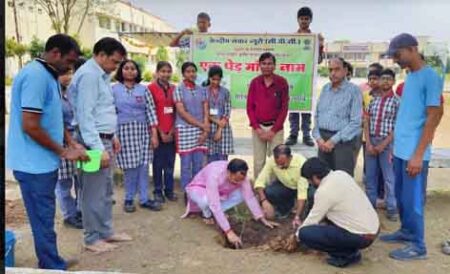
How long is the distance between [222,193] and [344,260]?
54.9 inches

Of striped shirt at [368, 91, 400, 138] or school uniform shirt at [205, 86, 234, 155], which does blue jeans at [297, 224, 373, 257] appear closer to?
striped shirt at [368, 91, 400, 138]

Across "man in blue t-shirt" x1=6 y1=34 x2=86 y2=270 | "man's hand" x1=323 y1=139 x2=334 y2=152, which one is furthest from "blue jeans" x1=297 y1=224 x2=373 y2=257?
"man in blue t-shirt" x1=6 y1=34 x2=86 y2=270

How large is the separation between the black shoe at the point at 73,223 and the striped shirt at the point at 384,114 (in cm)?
308

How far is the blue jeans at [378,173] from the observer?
532 centimetres

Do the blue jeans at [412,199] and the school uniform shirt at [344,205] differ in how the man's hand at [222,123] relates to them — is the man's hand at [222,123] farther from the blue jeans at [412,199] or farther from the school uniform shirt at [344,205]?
the blue jeans at [412,199]

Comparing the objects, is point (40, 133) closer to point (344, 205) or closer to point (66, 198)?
point (66, 198)

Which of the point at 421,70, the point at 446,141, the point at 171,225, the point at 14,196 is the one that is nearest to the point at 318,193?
the point at 421,70

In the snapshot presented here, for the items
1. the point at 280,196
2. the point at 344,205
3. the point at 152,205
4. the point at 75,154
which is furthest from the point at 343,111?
the point at 75,154

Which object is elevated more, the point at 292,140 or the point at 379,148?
the point at 379,148

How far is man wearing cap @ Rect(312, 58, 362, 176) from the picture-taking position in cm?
509

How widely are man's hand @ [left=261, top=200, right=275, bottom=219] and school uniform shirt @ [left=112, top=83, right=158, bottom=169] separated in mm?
1335

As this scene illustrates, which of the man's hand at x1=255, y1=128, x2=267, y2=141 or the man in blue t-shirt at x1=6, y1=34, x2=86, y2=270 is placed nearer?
the man in blue t-shirt at x1=6, y1=34, x2=86, y2=270

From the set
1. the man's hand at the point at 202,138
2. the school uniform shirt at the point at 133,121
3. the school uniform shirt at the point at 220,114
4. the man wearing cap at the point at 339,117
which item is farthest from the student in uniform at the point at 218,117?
the man wearing cap at the point at 339,117

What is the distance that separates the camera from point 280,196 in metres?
5.20
